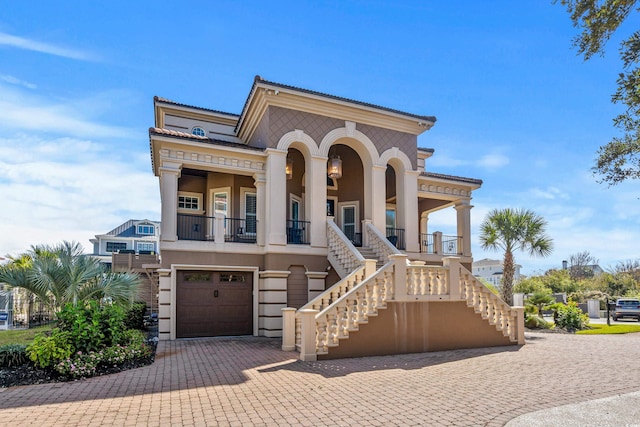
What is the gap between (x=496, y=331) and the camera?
41.7 ft

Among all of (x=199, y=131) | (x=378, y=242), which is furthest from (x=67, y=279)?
(x=199, y=131)

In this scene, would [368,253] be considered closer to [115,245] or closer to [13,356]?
[13,356]

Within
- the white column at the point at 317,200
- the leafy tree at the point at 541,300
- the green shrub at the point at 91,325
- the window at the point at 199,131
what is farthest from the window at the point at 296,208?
the leafy tree at the point at 541,300

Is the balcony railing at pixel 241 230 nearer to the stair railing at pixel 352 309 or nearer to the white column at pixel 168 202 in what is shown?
the white column at pixel 168 202

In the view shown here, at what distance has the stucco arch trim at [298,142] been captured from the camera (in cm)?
1530

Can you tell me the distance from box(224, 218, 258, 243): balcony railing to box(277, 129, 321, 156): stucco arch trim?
322 centimetres

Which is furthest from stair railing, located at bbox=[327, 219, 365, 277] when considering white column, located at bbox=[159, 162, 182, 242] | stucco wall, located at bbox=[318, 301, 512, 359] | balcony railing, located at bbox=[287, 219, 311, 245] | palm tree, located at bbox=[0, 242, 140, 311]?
palm tree, located at bbox=[0, 242, 140, 311]

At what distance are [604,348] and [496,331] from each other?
9.77ft

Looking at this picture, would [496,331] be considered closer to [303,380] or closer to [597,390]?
[597,390]

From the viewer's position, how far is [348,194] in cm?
1864

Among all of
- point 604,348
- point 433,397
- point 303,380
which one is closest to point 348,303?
point 303,380

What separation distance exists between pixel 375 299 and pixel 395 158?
7489mm

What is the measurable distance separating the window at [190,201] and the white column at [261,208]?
4448mm

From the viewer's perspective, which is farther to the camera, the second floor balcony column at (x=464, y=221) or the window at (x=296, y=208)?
the second floor balcony column at (x=464, y=221)
